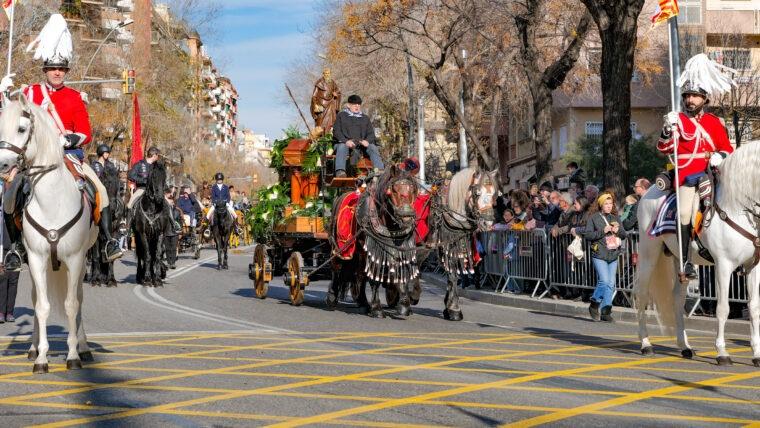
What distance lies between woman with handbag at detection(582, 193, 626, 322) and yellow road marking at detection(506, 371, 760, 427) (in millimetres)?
6463

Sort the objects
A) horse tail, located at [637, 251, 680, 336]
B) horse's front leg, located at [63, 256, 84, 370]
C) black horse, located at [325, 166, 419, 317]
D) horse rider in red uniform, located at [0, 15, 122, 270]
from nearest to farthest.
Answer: horse's front leg, located at [63, 256, 84, 370] < horse rider in red uniform, located at [0, 15, 122, 270] < horse tail, located at [637, 251, 680, 336] < black horse, located at [325, 166, 419, 317]

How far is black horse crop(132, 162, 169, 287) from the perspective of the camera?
2350 cm

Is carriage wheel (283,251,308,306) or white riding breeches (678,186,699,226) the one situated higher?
white riding breeches (678,186,699,226)

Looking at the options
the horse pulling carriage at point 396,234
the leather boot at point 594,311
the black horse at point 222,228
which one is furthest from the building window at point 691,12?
the leather boot at point 594,311

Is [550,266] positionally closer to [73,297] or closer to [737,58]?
[73,297]

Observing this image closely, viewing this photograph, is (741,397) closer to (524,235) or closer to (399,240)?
(399,240)

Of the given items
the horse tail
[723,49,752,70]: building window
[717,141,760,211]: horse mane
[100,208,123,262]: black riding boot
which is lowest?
the horse tail

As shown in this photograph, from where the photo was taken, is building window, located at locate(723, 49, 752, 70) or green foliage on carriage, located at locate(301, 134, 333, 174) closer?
green foliage on carriage, located at locate(301, 134, 333, 174)

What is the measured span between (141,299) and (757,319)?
11.1 metres

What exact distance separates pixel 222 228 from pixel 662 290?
796 inches

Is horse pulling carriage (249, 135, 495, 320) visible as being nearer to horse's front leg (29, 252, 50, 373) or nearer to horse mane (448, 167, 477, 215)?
horse mane (448, 167, 477, 215)

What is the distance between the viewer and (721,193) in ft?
39.0

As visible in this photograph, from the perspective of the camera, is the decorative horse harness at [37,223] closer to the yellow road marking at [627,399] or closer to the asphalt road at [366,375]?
the asphalt road at [366,375]

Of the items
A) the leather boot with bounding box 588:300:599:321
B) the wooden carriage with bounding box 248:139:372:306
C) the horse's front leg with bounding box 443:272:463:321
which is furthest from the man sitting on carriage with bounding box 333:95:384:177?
the leather boot with bounding box 588:300:599:321
